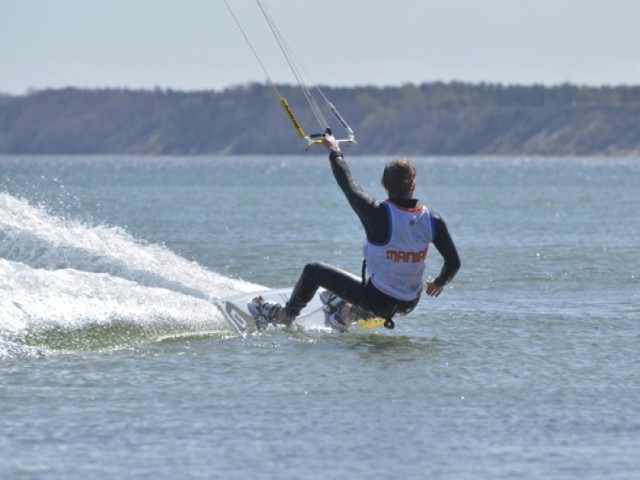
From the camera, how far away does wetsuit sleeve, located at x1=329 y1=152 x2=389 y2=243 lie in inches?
459

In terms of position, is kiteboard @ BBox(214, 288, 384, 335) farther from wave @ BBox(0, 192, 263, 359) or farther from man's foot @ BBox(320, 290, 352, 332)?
wave @ BBox(0, 192, 263, 359)

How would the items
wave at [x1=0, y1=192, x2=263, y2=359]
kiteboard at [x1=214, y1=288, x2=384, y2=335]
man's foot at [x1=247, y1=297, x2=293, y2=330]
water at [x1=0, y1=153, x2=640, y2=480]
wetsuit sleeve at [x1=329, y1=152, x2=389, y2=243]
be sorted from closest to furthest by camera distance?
water at [x1=0, y1=153, x2=640, y2=480] < wetsuit sleeve at [x1=329, y1=152, x2=389, y2=243] < wave at [x1=0, y1=192, x2=263, y2=359] < man's foot at [x1=247, y1=297, x2=293, y2=330] < kiteboard at [x1=214, y1=288, x2=384, y2=335]

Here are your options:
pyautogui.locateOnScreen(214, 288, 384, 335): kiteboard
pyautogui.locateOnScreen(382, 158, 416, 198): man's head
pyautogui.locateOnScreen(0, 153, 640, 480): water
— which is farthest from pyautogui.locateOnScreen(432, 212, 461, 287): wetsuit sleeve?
pyautogui.locateOnScreen(214, 288, 384, 335): kiteboard

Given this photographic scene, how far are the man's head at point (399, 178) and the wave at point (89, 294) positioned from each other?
2.23 m

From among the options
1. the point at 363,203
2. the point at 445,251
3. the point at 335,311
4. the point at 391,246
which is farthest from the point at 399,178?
the point at 335,311

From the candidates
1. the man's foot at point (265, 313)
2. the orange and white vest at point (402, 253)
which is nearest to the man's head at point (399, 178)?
the orange and white vest at point (402, 253)

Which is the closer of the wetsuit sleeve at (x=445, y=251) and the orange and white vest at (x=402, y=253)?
the orange and white vest at (x=402, y=253)

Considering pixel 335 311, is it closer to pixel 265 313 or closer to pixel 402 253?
pixel 265 313

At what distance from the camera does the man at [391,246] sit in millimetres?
11752

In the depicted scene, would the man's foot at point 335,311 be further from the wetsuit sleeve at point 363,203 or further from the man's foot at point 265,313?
the wetsuit sleeve at point 363,203

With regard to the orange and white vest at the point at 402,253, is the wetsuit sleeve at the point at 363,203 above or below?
above

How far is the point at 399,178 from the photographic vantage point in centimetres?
1177

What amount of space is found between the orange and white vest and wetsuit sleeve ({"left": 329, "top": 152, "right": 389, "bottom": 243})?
0.19ft

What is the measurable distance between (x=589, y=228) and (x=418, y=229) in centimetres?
2243
